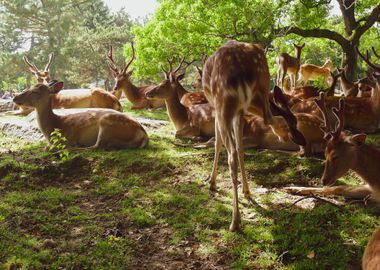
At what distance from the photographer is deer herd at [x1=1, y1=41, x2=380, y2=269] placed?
4.32m

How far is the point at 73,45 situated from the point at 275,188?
25.6m

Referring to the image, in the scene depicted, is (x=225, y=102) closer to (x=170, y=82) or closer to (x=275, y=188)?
(x=275, y=188)

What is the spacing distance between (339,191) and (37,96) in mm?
5091

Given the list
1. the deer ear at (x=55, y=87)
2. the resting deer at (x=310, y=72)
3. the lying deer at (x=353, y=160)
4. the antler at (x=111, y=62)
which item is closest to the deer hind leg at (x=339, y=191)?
the lying deer at (x=353, y=160)

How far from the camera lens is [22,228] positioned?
4.09 metres

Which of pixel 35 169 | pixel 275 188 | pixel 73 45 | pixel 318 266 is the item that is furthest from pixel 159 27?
→ pixel 73 45

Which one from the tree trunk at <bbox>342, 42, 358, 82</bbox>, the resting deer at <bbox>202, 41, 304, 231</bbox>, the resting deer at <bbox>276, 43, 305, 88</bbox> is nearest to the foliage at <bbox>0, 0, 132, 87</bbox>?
the resting deer at <bbox>276, 43, 305, 88</bbox>

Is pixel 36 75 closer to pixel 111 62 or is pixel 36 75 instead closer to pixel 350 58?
pixel 111 62

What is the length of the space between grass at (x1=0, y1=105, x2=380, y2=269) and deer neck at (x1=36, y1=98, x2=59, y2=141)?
900 mm

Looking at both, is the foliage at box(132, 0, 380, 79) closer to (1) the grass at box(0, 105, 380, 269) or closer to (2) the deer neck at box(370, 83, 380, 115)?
(2) the deer neck at box(370, 83, 380, 115)

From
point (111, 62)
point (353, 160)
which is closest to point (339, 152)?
point (353, 160)

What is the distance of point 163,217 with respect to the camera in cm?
441

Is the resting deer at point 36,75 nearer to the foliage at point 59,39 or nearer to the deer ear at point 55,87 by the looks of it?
the deer ear at point 55,87

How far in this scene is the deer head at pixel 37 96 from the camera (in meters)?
7.05
